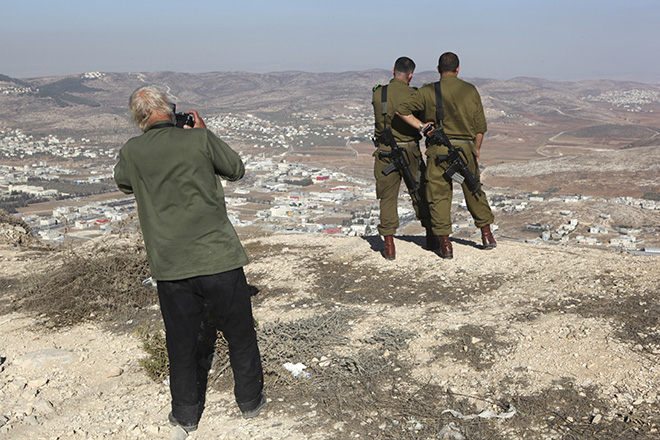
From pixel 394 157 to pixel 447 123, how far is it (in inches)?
28.1

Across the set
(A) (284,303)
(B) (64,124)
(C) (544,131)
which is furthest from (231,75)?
(A) (284,303)

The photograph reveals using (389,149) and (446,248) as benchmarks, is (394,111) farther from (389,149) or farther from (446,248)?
(446,248)

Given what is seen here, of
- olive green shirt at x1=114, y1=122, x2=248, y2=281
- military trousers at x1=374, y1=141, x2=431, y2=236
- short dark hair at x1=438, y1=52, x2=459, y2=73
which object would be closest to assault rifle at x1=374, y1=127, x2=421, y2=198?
military trousers at x1=374, y1=141, x2=431, y2=236

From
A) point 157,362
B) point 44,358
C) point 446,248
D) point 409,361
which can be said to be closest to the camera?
point 409,361

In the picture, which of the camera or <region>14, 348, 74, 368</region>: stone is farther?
<region>14, 348, 74, 368</region>: stone

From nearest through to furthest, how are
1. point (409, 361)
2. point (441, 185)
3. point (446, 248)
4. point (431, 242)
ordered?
point (409, 361) < point (441, 185) < point (446, 248) < point (431, 242)

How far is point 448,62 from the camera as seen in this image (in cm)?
525

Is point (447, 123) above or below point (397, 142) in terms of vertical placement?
above

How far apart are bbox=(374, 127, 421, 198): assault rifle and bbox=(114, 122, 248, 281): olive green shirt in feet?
10.8

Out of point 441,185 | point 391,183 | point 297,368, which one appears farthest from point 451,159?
point 297,368

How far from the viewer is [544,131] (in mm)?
94938

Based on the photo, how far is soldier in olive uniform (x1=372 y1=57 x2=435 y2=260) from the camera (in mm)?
5590

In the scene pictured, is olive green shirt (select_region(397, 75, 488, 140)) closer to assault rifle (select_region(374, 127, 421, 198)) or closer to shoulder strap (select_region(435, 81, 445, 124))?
shoulder strap (select_region(435, 81, 445, 124))

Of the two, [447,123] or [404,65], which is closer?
[447,123]
